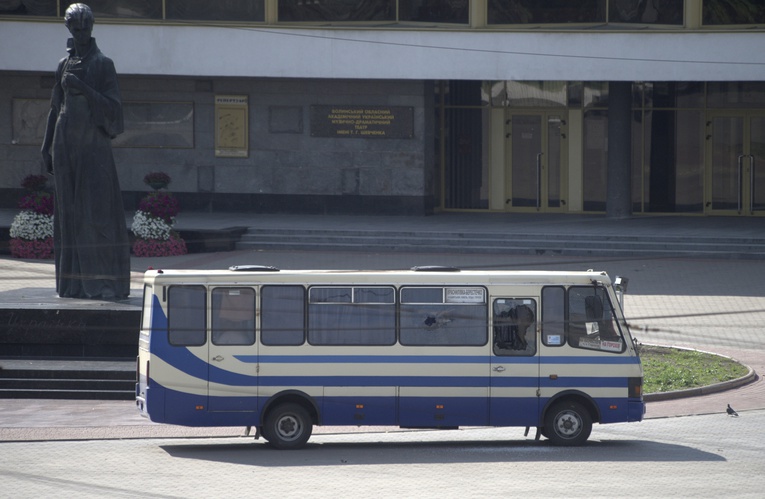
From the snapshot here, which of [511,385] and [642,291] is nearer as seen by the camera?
[511,385]

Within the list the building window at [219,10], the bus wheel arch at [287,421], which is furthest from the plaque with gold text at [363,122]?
the bus wheel arch at [287,421]

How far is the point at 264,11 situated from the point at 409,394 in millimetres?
19486

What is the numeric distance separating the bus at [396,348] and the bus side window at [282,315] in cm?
1

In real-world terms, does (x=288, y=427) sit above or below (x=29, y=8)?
below

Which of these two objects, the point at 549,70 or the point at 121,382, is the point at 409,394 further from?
the point at 549,70

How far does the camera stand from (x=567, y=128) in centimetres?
3312

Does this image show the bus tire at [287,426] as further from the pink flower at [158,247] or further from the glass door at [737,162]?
the glass door at [737,162]

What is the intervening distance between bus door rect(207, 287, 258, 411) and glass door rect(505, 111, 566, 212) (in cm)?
2080

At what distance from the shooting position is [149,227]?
2700 centimetres

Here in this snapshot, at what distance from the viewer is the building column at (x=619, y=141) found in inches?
1216

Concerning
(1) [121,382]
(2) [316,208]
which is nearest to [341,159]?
(2) [316,208]

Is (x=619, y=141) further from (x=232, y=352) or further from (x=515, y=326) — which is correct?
(x=232, y=352)

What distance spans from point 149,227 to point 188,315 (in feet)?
45.4

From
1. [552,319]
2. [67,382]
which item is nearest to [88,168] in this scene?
[67,382]
